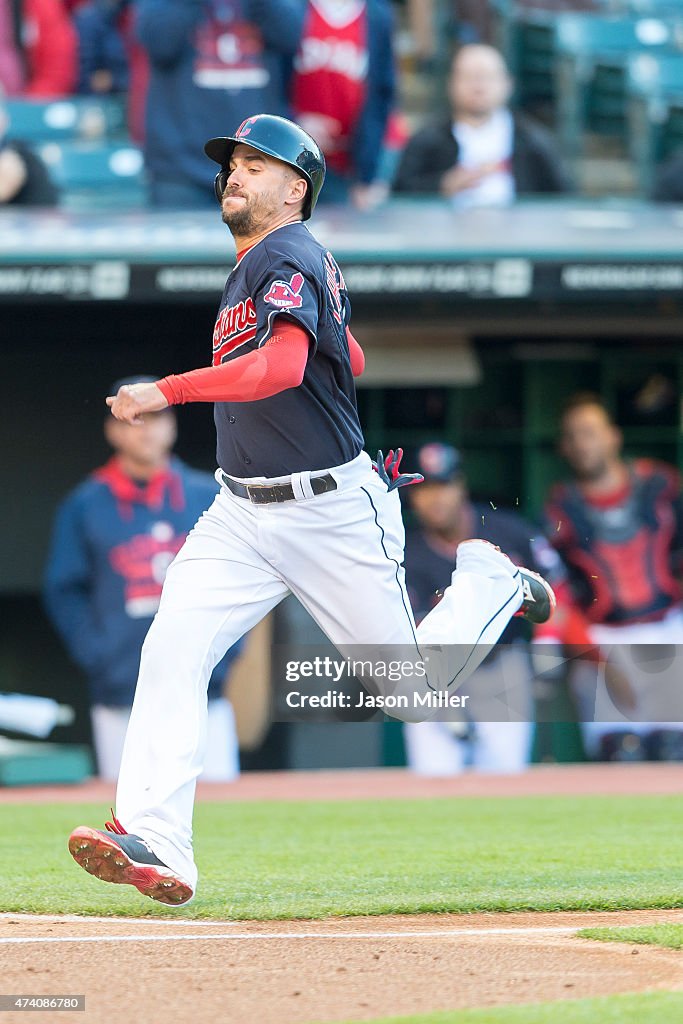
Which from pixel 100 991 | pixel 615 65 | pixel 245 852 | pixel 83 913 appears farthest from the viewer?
pixel 615 65

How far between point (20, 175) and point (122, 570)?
6.52ft

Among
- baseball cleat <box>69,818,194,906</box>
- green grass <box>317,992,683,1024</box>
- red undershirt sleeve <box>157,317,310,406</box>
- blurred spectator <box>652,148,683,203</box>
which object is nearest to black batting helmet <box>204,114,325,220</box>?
red undershirt sleeve <box>157,317,310,406</box>

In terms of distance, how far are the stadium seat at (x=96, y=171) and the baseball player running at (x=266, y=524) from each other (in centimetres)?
519

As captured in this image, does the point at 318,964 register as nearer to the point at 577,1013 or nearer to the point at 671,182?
the point at 577,1013

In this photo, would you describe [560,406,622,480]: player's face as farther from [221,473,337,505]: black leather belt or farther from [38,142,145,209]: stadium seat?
[221,473,337,505]: black leather belt

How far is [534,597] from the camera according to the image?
14.0ft

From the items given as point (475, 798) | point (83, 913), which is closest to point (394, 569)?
point (83, 913)

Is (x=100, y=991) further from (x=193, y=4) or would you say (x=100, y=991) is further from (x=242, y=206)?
(x=193, y=4)

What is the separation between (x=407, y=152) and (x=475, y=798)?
11.0ft

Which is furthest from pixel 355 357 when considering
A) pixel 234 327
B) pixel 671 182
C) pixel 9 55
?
pixel 9 55

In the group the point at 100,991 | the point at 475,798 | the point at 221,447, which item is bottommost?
the point at 475,798

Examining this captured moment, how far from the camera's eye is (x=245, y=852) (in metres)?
5.14

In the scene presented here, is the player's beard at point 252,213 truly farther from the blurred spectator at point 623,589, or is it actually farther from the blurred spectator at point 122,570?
the blurred spectator at point 623,589

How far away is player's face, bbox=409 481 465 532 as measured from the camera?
7.24 m
